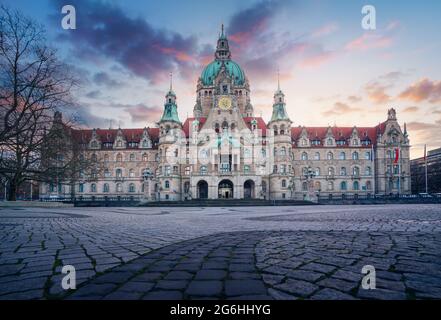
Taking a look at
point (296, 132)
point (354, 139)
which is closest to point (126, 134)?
point (296, 132)

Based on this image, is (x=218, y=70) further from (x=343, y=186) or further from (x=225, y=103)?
(x=343, y=186)

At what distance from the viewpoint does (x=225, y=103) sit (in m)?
60.7

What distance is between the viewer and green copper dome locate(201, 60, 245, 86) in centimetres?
7519

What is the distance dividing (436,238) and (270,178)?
54630 mm

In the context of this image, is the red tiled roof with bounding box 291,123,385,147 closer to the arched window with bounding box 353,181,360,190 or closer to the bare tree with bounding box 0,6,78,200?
the arched window with bounding box 353,181,360,190

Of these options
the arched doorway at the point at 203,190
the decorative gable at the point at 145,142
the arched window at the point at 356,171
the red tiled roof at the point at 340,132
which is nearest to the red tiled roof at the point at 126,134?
the decorative gable at the point at 145,142

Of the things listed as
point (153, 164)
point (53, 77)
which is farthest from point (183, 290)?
point (153, 164)

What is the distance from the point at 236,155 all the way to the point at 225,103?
11607 mm

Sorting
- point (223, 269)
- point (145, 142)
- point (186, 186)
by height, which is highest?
point (145, 142)

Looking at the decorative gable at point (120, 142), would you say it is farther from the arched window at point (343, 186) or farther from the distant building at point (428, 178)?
the distant building at point (428, 178)

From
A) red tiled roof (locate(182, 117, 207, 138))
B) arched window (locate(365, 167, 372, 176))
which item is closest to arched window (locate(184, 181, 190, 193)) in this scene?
red tiled roof (locate(182, 117, 207, 138))

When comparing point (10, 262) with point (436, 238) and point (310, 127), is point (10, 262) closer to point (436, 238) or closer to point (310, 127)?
point (436, 238)

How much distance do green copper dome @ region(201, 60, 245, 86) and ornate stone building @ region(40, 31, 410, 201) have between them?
274 millimetres

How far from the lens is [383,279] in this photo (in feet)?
11.6
